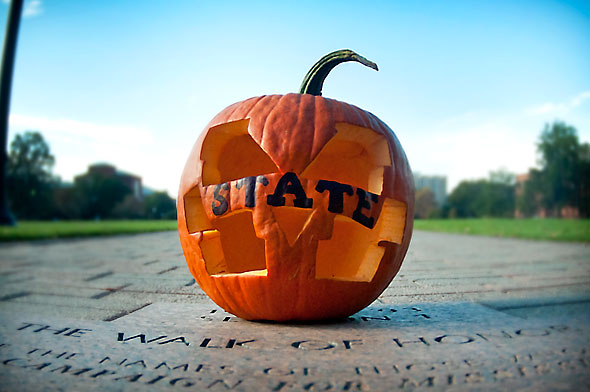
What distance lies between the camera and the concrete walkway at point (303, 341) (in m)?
1.36

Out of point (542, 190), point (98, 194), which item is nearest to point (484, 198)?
point (542, 190)

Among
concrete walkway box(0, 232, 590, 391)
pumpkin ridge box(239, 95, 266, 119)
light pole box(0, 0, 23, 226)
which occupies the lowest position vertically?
concrete walkway box(0, 232, 590, 391)

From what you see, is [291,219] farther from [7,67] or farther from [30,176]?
[30,176]

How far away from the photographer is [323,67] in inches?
94.2

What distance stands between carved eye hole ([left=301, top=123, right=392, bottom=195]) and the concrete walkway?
0.76 metres

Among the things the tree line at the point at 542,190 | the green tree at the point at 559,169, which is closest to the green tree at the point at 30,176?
the tree line at the point at 542,190

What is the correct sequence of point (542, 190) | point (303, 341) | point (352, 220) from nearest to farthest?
point (303, 341) → point (352, 220) → point (542, 190)

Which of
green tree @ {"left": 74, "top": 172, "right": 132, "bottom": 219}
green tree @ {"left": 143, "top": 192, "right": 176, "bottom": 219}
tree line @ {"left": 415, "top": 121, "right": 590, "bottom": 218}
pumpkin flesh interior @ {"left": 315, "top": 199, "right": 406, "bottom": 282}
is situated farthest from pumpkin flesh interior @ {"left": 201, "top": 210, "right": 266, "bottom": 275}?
tree line @ {"left": 415, "top": 121, "right": 590, "bottom": 218}

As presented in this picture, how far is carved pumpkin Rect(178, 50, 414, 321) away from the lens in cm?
187

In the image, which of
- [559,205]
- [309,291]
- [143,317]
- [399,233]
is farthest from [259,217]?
[559,205]

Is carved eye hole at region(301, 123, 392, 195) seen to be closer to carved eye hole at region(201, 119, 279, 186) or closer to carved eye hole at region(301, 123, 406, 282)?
carved eye hole at region(301, 123, 406, 282)

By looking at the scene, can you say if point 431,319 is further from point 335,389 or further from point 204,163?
point 204,163

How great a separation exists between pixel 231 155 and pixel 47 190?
20.0 ft

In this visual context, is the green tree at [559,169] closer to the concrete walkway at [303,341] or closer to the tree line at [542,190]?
the tree line at [542,190]
